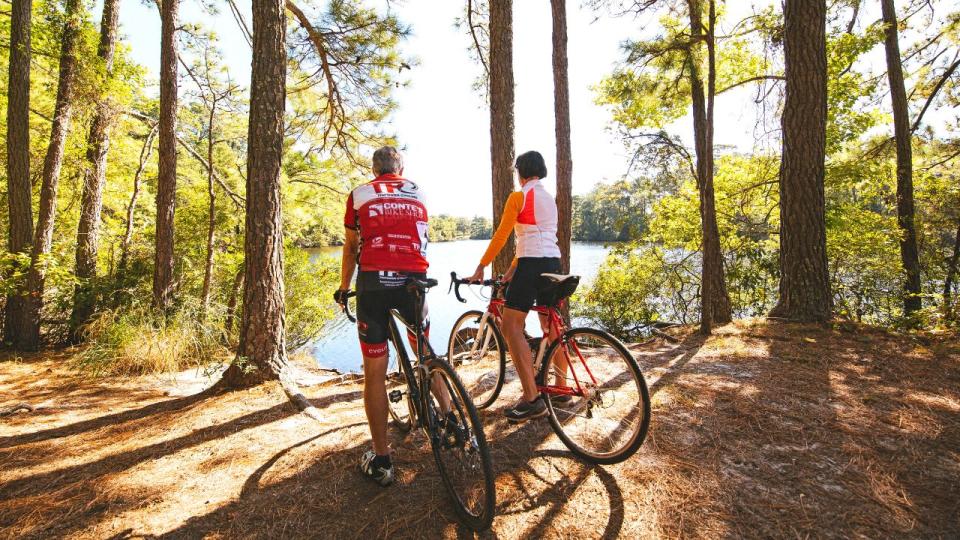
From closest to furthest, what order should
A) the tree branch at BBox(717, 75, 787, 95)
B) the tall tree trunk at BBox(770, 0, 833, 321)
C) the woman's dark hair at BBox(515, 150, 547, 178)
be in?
the woman's dark hair at BBox(515, 150, 547, 178)
the tall tree trunk at BBox(770, 0, 833, 321)
the tree branch at BBox(717, 75, 787, 95)

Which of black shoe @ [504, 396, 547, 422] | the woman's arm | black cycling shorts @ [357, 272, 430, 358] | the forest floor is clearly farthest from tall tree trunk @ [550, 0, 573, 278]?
black cycling shorts @ [357, 272, 430, 358]

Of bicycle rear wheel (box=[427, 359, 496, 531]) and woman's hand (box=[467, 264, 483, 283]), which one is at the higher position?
woman's hand (box=[467, 264, 483, 283])

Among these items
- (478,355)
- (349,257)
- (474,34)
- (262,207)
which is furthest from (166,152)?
(478,355)

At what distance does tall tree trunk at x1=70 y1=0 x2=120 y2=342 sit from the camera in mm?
6984

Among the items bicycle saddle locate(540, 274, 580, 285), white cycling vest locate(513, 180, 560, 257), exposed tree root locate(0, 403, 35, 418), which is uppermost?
white cycling vest locate(513, 180, 560, 257)

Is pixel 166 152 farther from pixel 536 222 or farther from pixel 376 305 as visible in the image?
pixel 536 222

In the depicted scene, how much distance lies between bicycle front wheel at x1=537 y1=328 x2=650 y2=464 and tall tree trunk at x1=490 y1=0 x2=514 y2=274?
2610 millimetres

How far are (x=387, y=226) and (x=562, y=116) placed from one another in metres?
4.29

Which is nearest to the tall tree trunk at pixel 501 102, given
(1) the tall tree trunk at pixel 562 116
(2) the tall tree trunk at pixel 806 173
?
(1) the tall tree trunk at pixel 562 116

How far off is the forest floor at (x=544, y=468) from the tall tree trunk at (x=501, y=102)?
281 cm

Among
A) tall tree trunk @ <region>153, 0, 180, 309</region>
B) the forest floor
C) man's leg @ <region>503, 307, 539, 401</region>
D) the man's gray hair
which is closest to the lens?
the forest floor

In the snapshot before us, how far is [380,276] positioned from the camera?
2.20m

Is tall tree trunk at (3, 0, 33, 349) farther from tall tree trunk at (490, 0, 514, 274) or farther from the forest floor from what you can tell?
tall tree trunk at (490, 0, 514, 274)

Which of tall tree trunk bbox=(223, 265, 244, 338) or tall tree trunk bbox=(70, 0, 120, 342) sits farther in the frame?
tall tree trunk bbox=(223, 265, 244, 338)
